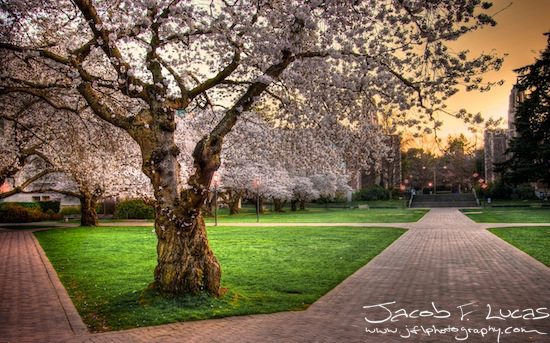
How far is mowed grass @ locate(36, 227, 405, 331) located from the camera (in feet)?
25.1

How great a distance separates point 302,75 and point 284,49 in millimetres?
1289

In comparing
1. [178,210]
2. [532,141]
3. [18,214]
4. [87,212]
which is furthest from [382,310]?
[532,141]

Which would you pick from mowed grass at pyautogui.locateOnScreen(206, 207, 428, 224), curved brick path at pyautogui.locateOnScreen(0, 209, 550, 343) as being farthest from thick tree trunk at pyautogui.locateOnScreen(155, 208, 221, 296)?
mowed grass at pyautogui.locateOnScreen(206, 207, 428, 224)

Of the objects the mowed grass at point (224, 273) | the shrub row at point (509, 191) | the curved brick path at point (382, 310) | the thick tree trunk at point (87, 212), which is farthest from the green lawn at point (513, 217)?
the thick tree trunk at point (87, 212)

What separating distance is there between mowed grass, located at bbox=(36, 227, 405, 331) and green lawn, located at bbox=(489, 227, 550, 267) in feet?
14.4

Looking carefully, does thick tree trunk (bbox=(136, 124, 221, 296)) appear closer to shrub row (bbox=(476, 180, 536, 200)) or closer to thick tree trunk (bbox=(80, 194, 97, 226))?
thick tree trunk (bbox=(80, 194, 97, 226))

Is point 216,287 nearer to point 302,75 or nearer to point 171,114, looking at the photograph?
point 171,114

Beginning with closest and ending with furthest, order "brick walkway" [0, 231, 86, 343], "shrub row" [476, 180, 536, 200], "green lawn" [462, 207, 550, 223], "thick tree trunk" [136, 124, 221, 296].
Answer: "brick walkway" [0, 231, 86, 343], "thick tree trunk" [136, 124, 221, 296], "green lawn" [462, 207, 550, 223], "shrub row" [476, 180, 536, 200]

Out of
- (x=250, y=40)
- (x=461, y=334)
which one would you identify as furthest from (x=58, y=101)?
(x=461, y=334)

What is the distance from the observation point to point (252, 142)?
11508 mm

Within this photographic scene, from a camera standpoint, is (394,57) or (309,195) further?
(309,195)

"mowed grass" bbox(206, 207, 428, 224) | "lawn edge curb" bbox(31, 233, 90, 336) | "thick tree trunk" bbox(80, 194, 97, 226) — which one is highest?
"thick tree trunk" bbox(80, 194, 97, 226)

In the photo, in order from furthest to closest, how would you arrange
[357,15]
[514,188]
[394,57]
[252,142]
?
[514,188], [252,142], [394,57], [357,15]

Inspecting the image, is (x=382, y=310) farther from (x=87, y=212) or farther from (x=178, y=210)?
(x=87, y=212)
